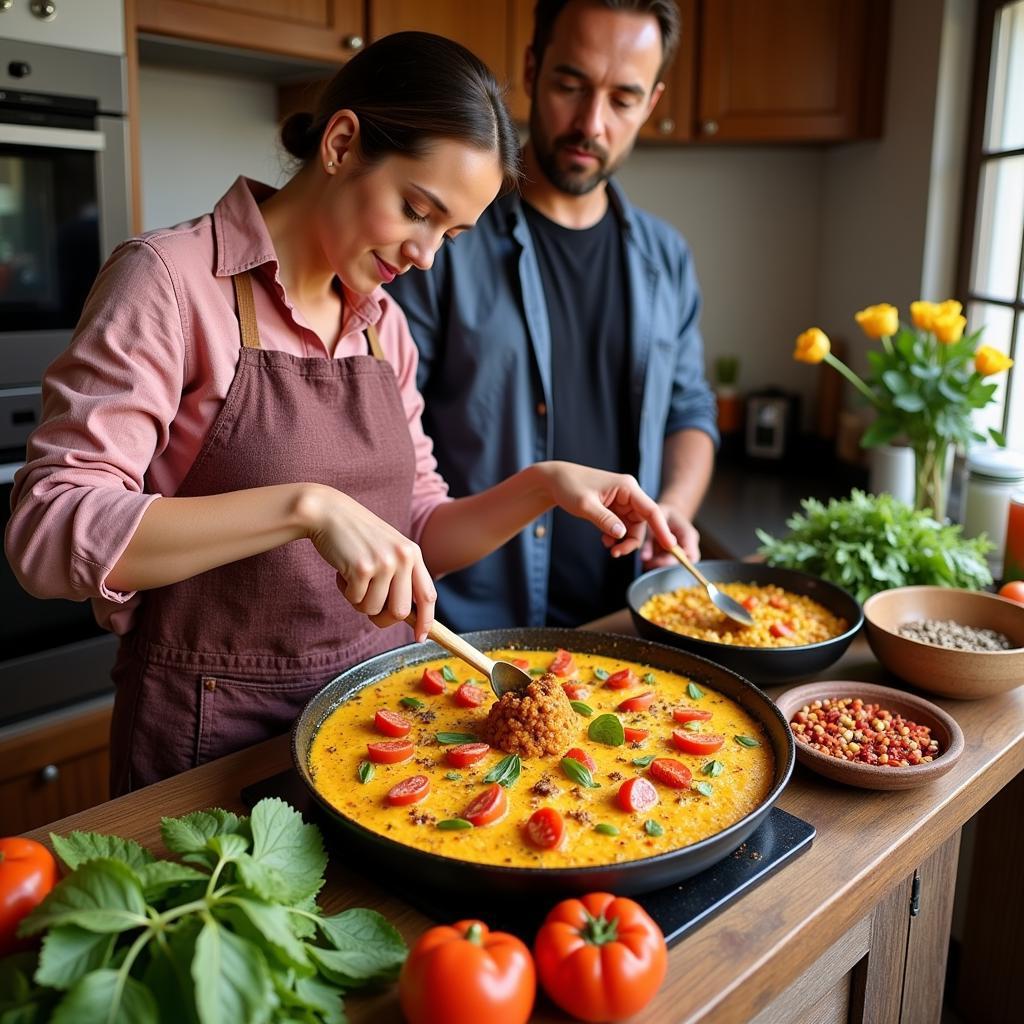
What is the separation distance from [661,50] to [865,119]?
4.61ft

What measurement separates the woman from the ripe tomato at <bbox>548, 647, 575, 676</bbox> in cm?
21

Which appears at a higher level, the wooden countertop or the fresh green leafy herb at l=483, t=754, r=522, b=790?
the fresh green leafy herb at l=483, t=754, r=522, b=790

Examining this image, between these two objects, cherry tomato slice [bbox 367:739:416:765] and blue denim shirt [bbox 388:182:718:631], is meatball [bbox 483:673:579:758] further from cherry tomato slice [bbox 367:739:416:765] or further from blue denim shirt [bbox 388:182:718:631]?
blue denim shirt [bbox 388:182:718:631]

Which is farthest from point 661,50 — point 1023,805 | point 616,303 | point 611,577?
point 1023,805

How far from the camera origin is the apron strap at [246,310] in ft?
4.63

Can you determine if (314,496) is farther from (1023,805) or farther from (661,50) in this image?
(1023,805)

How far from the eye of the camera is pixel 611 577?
2.46 m

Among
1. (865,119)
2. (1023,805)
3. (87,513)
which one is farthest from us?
(865,119)

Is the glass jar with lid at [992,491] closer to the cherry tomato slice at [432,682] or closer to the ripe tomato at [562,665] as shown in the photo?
the ripe tomato at [562,665]

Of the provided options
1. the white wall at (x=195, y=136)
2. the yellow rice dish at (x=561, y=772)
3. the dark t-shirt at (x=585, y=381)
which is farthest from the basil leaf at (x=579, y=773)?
the white wall at (x=195, y=136)

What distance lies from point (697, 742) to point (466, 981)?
1.77ft

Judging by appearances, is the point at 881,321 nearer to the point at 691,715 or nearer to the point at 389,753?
the point at 691,715

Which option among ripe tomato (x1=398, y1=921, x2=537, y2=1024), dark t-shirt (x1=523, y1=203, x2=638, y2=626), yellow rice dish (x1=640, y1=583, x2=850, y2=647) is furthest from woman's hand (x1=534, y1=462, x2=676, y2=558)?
ripe tomato (x1=398, y1=921, x2=537, y2=1024)

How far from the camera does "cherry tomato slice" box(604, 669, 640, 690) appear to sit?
59.1 inches
